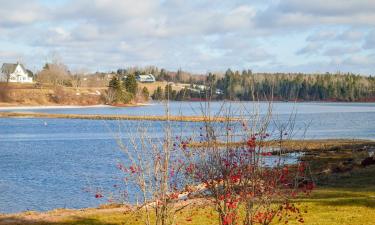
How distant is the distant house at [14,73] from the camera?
164m

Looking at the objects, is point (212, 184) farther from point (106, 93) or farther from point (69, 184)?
point (106, 93)

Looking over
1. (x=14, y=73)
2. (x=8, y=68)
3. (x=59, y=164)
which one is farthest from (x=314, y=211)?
(x=8, y=68)

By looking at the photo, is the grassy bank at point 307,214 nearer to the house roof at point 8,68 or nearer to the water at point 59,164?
the water at point 59,164

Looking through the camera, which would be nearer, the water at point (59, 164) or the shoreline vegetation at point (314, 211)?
the shoreline vegetation at point (314, 211)

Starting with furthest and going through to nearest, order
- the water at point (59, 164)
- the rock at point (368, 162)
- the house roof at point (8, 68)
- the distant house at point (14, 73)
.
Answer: the house roof at point (8, 68) < the distant house at point (14, 73) < the rock at point (368, 162) < the water at point (59, 164)

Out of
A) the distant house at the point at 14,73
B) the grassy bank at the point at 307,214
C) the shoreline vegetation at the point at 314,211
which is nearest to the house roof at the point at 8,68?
the distant house at the point at 14,73

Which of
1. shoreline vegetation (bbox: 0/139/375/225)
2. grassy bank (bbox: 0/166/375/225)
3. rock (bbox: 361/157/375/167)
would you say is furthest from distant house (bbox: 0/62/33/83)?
grassy bank (bbox: 0/166/375/225)

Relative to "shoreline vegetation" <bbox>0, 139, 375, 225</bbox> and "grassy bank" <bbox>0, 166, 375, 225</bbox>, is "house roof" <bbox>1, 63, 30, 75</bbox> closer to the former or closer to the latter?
"shoreline vegetation" <bbox>0, 139, 375, 225</bbox>

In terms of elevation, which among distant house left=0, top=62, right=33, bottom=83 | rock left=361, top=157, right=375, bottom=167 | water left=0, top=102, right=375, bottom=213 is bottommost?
water left=0, top=102, right=375, bottom=213

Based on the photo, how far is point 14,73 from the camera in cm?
16725

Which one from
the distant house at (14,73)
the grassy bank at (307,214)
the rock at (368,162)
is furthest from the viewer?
the distant house at (14,73)

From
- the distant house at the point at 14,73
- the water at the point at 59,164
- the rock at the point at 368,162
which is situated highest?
the distant house at the point at 14,73

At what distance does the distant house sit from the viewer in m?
164

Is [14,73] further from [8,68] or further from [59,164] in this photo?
[59,164]
